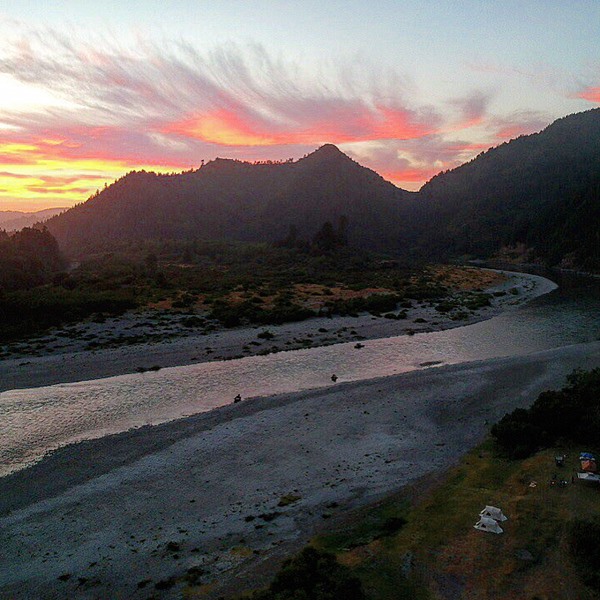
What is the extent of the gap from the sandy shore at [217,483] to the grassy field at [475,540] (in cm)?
199

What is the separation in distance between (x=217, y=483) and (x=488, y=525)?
36.2 ft

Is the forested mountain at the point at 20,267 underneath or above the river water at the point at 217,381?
above

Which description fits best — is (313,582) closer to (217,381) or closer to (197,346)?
(217,381)

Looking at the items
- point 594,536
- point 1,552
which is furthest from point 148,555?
point 594,536

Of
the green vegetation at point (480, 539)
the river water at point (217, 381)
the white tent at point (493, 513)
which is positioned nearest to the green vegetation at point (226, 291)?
the river water at point (217, 381)

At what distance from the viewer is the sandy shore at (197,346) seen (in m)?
38.3

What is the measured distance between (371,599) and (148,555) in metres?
7.55

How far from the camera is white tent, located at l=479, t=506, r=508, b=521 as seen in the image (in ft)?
54.7

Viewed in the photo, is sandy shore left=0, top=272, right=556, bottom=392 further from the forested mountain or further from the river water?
the forested mountain

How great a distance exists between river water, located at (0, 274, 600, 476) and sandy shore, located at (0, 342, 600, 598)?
2503 millimetres

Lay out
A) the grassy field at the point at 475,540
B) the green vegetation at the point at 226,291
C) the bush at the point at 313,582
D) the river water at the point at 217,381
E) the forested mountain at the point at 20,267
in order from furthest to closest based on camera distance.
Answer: the forested mountain at the point at 20,267 → the green vegetation at the point at 226,291 → the river water at the point at 217,381 → the grassy field at the point at 475,540 → the bush at the point at 313,582

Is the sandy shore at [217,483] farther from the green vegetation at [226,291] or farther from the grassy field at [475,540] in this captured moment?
the green vegetation at [226,291]

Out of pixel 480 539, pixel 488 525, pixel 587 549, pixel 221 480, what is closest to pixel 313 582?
pixel 480 539

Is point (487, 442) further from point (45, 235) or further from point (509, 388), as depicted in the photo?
point (45, 235)
